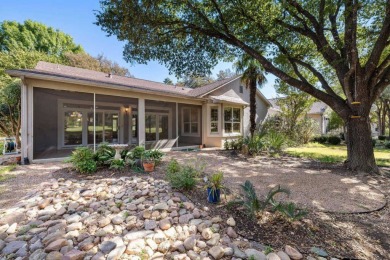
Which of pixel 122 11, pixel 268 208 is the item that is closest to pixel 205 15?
pixel 122 11

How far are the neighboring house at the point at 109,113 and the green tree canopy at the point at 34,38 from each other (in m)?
19.8

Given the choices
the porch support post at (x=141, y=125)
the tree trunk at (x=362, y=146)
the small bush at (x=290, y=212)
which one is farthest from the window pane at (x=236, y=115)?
the small bush at (x=290, y=212)

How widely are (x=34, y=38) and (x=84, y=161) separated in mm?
31629

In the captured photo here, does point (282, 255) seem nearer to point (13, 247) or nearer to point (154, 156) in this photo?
point (13, 247)

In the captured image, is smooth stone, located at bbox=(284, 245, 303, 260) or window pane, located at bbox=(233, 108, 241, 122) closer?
smooth stone, located at bbox=(284, 245, 303, 260)

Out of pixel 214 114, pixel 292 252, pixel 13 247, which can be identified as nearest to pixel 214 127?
pixel 214 114

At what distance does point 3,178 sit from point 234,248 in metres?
6.75

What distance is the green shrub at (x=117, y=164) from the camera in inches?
244

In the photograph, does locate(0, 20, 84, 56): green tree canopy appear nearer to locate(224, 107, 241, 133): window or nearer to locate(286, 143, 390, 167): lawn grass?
locate(224, 107, 241, 133): window

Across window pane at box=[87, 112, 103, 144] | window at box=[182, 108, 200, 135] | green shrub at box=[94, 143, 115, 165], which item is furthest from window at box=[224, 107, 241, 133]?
green shrub at box=[94, 143, 115, 165]

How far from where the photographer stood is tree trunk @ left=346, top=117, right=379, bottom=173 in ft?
23.3

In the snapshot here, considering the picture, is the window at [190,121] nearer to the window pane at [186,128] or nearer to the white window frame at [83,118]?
the window pane at [186,128]

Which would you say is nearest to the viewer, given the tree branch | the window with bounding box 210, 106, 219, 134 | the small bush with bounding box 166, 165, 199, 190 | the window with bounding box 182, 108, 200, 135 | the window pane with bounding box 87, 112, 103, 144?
the small bush with bounding box 166, 165, 199, 190

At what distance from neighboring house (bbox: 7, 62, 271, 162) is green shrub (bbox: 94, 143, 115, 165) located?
2.48 m
